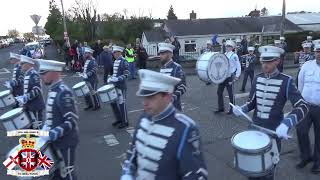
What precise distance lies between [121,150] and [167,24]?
41037mm

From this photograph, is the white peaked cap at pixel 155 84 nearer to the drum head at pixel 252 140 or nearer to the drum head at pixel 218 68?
the drum head at pixel 252 140

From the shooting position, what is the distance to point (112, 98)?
31.3 feet

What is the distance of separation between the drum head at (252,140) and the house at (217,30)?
1571 inches

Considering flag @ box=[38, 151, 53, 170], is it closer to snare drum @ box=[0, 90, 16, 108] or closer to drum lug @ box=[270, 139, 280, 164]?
drum lug @ box=[270, 139, 280, 164]

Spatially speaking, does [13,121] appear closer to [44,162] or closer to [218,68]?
[44,162]

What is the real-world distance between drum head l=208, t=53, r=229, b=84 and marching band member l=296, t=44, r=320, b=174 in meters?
3.27

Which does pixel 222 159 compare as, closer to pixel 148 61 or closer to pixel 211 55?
pixel 211 55

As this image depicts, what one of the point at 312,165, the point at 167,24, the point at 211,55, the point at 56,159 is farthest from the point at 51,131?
the point at 167,24

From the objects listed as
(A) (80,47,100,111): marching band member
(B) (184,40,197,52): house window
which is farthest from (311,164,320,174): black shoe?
(B) (184,40,197,52): house window

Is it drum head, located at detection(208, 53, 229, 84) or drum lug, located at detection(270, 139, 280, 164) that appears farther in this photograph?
drum head, located at detection(208, 53, 229, 84)

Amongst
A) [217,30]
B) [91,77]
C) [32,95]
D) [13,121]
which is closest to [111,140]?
[32,95]

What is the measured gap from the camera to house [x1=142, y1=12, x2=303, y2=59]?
45181 mm

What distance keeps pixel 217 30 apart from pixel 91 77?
1442 inches

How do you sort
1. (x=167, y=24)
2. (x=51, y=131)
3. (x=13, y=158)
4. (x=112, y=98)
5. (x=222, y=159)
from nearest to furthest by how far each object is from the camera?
1. (x=13, y=158)
2. (x=51, y=131)
3. (x=222, y=159)
4. (x=112, y=98)
5. (x=167, y=24)
